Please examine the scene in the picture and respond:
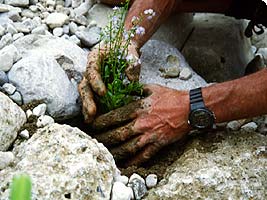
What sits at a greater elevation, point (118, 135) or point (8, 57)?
point (8, 57)

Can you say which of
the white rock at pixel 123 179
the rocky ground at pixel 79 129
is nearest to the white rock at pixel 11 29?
the rocky ground at pixel 79 129

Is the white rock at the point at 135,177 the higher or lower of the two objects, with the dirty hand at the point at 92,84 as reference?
lower

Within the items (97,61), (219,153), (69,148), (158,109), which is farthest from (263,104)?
(69,148)

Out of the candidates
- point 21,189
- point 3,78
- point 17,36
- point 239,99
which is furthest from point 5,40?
point 21,189

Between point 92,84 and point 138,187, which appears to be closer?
point 138,187

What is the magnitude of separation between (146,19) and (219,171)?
660 millimetres

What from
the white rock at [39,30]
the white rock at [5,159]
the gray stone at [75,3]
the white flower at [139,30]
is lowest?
the gray stone at [75,3]

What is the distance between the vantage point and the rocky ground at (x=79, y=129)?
108 cm

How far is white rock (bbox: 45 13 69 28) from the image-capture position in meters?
1.82

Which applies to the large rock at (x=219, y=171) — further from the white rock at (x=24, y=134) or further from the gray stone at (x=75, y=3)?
the gray stone at (x=75, y=3)

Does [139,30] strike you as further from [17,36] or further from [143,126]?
[17,36]

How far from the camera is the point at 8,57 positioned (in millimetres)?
1440

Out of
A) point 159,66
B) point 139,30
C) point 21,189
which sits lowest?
point 159,66

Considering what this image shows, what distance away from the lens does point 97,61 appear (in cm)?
142
